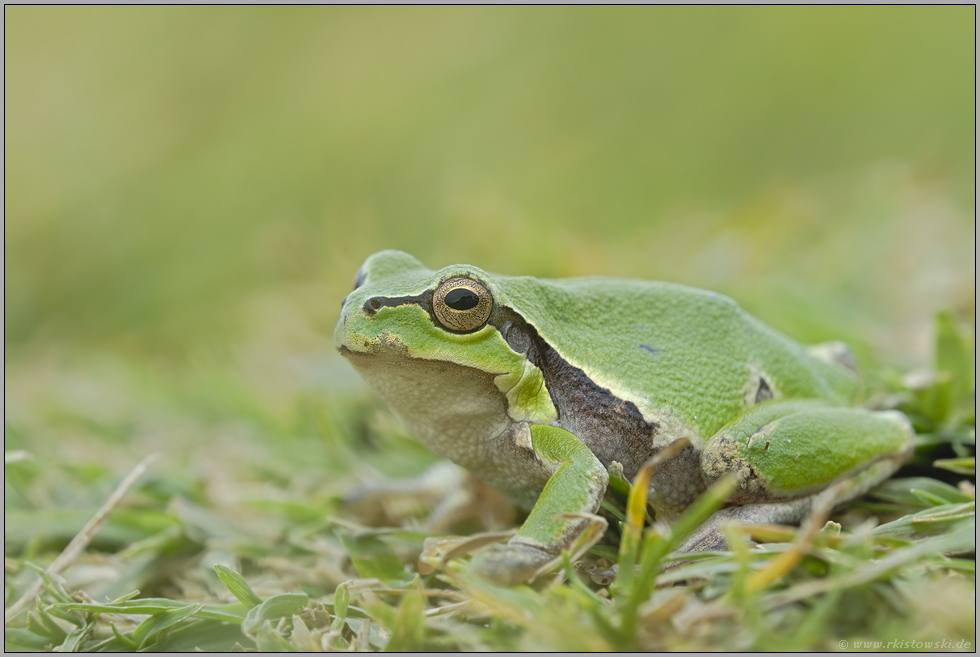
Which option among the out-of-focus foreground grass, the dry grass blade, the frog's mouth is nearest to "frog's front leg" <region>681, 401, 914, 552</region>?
the out-of-focus foreground grass

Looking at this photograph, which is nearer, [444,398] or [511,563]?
[511,563]

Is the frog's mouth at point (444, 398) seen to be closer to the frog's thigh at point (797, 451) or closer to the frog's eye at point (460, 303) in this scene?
the frog's eye at point (460, 303)

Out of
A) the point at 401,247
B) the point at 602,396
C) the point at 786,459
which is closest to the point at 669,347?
the point at 602,396

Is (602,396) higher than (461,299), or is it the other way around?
(461,299)

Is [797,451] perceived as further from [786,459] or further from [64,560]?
[64,560]

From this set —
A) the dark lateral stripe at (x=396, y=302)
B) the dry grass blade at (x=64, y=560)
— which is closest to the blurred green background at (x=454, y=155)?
the dry grass blade at (x=64, y=560)

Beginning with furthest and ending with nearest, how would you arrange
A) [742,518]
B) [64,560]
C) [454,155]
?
[454,155] → [64,560] → [742,518]

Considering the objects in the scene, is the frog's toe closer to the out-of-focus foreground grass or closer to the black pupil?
the out-of-focus foreground grass
